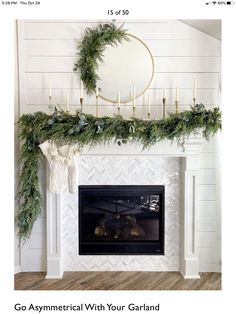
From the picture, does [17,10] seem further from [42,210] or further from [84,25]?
[42,210]

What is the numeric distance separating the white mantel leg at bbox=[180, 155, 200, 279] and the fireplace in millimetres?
169

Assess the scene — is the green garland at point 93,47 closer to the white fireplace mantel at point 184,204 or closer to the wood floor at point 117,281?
the white fireplace mantel at point 184,204

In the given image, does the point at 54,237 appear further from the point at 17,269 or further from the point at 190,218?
the point at 190,218

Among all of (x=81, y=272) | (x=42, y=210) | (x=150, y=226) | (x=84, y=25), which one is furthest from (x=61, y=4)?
(x=81, y=272)

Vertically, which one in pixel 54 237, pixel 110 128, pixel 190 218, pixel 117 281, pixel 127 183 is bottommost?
pixel 117 281

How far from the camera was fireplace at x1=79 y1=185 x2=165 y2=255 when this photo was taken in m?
2.10

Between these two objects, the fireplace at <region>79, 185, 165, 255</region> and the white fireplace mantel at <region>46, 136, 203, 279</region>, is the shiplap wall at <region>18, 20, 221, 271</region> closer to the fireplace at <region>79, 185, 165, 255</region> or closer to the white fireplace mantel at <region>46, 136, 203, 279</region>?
the white fireplace mantel at <region>46, 136, 203, 279</region>

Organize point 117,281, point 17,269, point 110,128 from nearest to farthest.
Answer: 1. point 110,128
2. point 117,281
3. point 17,269

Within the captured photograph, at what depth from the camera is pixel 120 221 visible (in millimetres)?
2148

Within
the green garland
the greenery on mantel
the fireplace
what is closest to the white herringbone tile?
the fireplace

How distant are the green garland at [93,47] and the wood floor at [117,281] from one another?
118cm

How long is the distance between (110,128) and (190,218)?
2.52 feet

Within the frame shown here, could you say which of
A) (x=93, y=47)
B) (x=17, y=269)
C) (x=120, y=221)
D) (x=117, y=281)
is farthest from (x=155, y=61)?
(x=17, y=269)

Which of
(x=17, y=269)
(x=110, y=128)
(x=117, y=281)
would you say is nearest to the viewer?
(x=110, y=128)
